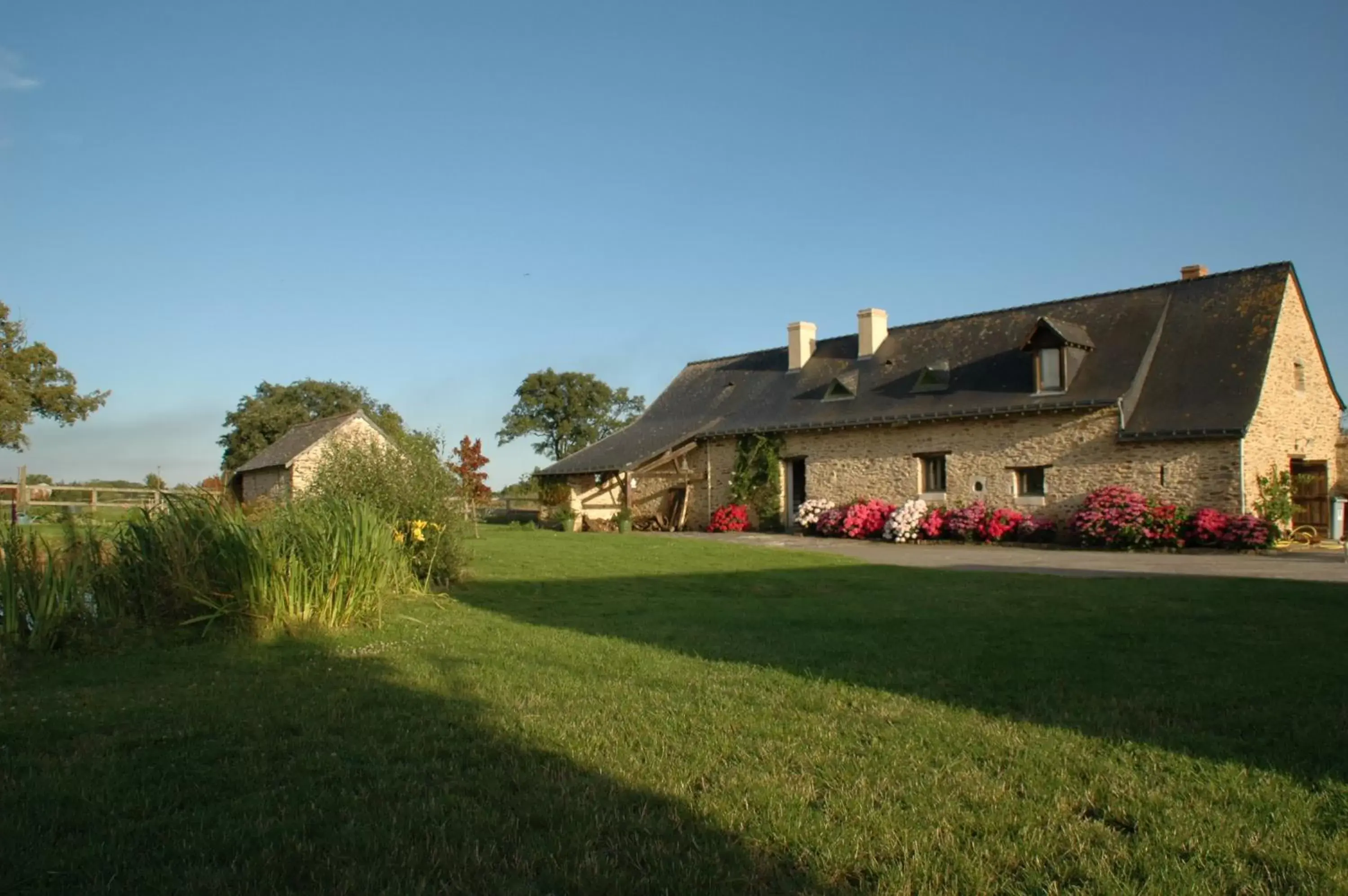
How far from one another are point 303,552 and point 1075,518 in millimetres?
16834

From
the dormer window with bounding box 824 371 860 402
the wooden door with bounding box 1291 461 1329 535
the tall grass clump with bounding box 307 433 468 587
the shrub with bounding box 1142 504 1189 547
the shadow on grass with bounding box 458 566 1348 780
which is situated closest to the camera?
the shadow on grass with bounding box 458 566 1348 780

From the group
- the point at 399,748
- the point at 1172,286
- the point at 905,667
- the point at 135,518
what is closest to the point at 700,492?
the point at 1172,286

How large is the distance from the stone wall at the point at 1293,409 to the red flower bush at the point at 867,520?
8101 millimetres

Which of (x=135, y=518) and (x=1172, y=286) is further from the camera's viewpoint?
(x=1172, y=286)

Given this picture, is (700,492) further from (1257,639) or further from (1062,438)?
(1257,639)

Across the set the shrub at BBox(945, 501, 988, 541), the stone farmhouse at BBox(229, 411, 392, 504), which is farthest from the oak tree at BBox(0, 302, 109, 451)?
the shrub at BBox(945, 501, 988, 541)

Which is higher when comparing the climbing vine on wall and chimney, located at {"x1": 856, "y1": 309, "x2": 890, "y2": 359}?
chimney, located at {"x1": 856, "y1": 309, "x2": 890, "y2": 359}

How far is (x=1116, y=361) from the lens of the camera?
71.4ft

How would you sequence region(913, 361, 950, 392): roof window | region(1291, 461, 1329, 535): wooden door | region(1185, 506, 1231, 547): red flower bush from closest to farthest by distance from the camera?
region(1185, 506, 1231, 547): red flower bush → region(1291, 461, 1329, 535): wooden door → region(913, 361, 950, 392): roof window

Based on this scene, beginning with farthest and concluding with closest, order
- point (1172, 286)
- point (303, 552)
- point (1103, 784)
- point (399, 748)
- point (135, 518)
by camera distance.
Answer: point (1172, 286) → point (135, 518) → point (303, 552) → point (399, 748) → point (1103, 784)

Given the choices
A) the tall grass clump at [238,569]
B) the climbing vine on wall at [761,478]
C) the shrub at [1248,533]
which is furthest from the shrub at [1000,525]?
the tall grass clump at [238,569]

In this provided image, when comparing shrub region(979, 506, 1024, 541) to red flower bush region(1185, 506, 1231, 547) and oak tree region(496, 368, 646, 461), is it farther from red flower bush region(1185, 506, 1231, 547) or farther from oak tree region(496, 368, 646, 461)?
oak tree region(496, 368, 646, 461)

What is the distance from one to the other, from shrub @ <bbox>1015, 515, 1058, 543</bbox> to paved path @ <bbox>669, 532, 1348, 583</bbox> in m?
0.85

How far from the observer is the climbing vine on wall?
90.0 feet
